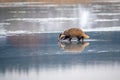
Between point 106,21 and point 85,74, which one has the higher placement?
point 85,74

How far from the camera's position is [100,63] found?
592cm

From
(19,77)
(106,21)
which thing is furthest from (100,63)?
(106,21)

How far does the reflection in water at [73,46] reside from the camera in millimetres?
7113

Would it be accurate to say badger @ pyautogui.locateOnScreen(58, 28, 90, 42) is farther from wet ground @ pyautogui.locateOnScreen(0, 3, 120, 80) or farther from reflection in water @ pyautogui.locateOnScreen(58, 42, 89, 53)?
reflection in water @ pyautogui.locateOnScreen(58, 42, 89, 53)

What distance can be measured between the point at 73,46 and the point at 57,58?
1263 mm

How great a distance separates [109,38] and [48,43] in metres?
1.21

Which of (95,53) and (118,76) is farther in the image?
(95,53)

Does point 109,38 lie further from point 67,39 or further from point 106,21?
point 106,21

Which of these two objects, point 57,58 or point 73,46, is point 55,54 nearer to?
point 57,58

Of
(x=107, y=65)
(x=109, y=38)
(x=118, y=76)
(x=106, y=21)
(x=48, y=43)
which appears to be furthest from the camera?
(x=106, y=21)

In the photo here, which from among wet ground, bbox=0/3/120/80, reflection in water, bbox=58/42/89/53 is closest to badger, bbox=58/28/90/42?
wet ground, bbox=0/3/120/80

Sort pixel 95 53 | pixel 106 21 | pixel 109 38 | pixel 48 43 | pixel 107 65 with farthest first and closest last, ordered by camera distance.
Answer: pixel 106 21, pixel 109 38, pixel 48 43, pixel 95 53, pixel 107 65

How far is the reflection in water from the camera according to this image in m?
7.11

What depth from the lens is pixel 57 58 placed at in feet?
20.7
